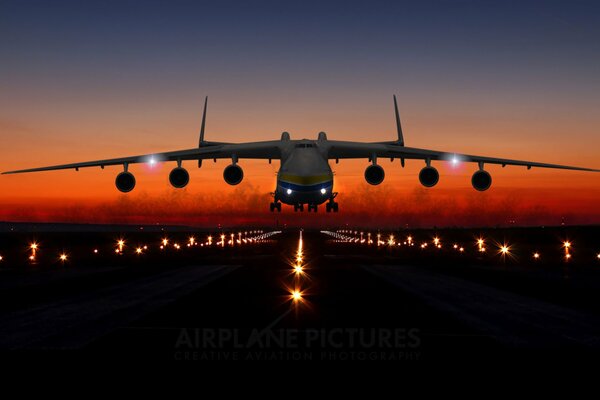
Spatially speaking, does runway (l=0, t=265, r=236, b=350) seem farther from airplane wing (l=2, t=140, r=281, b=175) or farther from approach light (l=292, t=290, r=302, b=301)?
airplane wing (l=2, t=140, r=281, b=175)

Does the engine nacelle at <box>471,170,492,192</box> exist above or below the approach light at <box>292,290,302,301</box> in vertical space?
above

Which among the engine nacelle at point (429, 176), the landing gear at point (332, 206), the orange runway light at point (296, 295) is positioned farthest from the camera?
the landing gear at point (332, 206)

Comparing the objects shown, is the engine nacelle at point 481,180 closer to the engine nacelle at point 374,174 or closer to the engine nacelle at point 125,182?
the engine nacelle at point 374,174

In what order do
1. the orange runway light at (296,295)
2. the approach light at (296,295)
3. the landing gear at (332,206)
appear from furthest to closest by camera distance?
the landing gear at (332,206), the approach light at (296,295), the orange runway light at (296,295)

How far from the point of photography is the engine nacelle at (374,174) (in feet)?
116

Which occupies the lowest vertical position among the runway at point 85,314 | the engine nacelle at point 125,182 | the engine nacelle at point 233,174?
the runway at point 85,314

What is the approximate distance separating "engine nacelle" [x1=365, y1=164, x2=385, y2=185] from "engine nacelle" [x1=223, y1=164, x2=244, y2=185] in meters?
6.92

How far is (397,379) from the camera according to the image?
8789mm

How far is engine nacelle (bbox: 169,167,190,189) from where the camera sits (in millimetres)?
33906

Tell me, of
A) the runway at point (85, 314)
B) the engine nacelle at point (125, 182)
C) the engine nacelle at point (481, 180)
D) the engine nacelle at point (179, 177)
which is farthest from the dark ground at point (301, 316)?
the engine nacelle at point (179, 177)

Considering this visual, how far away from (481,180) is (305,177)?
30.3ft

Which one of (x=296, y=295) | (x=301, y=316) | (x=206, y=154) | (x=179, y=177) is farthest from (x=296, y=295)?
(x=206, y=154)

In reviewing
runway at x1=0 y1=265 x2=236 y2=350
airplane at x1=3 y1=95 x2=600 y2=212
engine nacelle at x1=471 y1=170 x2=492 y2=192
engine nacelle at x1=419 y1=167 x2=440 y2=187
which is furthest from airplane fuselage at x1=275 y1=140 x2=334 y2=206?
runway at x1=0 y1=265 x2=236 y2=350

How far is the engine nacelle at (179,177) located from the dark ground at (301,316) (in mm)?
7829
